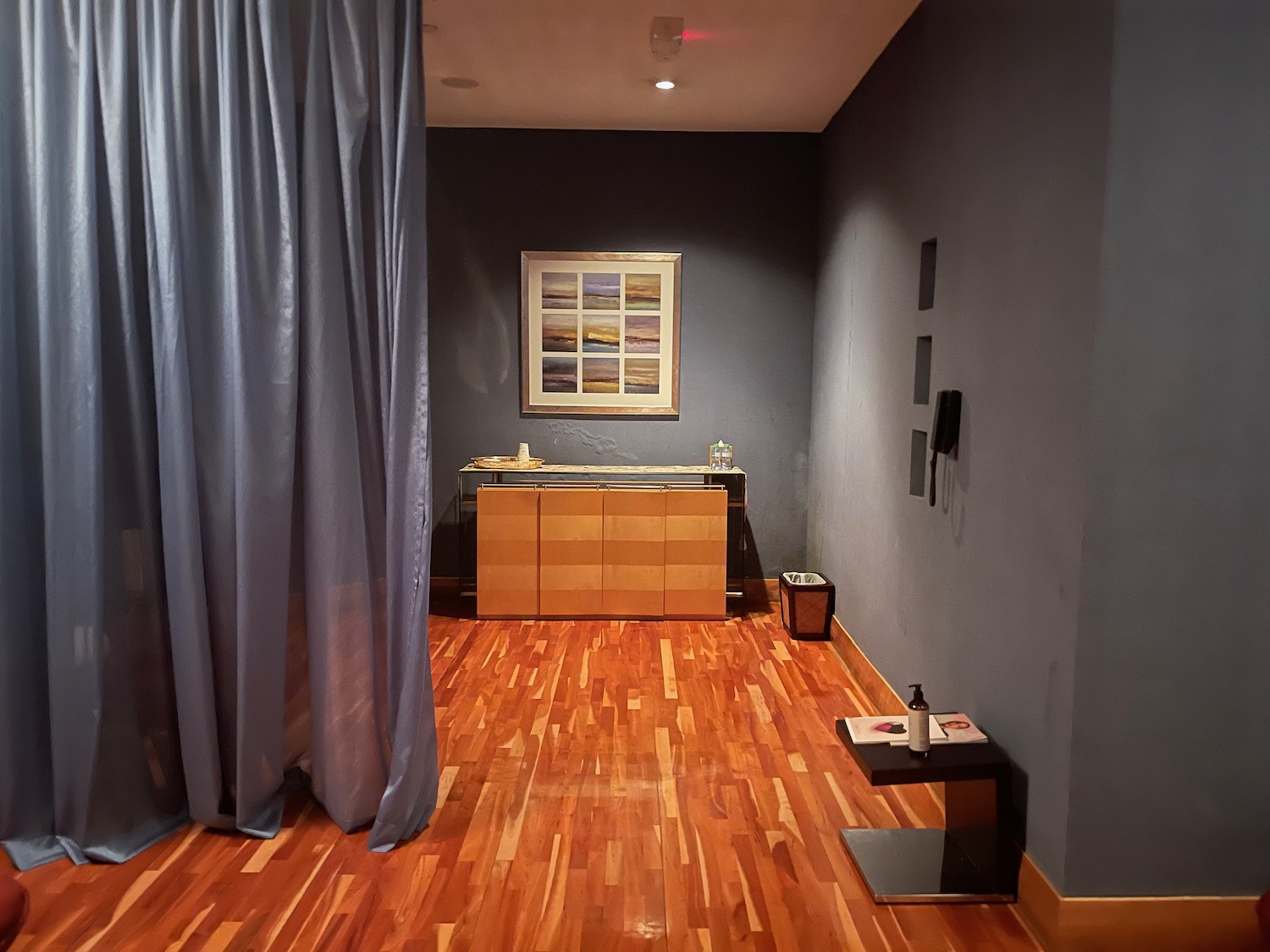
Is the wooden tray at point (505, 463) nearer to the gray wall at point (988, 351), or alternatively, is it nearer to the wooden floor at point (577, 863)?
the wooden floor at point (577, 863)

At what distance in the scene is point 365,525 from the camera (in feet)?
8.30

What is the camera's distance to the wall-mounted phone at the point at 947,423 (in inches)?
108

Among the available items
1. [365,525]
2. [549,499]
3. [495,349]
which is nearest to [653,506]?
[549,499]

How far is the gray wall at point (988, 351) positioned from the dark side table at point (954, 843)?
0.10m

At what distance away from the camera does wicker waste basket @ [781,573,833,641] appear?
14.9 feet

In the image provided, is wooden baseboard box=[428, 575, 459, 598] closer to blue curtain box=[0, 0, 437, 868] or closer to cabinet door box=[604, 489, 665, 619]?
cabinet door box=[604, 489, 665, 619]

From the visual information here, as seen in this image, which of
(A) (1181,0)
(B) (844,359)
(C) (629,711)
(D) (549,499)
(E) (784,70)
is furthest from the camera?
(D) (549,499)

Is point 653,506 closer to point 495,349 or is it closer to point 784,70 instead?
point 495,349

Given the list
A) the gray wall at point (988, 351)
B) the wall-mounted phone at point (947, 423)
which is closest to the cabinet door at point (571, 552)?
the gray wall at point (988, 351)

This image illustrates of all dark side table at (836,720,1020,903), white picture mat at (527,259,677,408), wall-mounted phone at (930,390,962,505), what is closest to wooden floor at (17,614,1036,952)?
dark side table at (836,720,1020,903)

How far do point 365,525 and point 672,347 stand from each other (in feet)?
9.77

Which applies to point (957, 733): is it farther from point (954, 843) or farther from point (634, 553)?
point (634, 553)

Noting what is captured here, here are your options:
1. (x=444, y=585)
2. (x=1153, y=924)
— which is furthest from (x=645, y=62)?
(x=1153, y=924)

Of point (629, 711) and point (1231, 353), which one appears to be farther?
point (629, 711)
